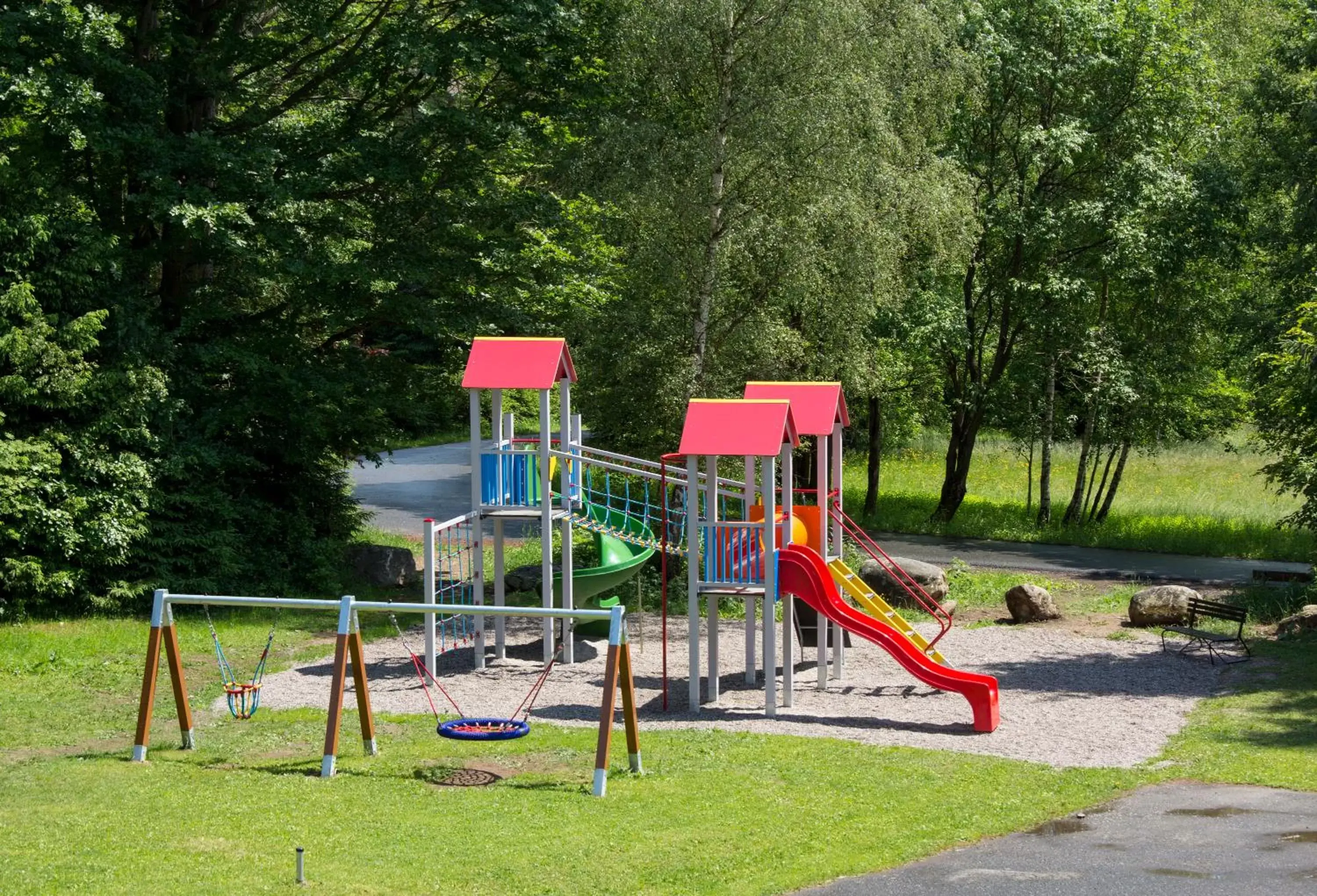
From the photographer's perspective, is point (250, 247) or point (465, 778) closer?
point (465, 778)

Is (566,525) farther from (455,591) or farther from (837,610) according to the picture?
(455,591)

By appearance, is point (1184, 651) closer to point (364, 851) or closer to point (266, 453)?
point (364, 851)

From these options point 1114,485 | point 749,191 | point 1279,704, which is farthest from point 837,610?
point 1114,485

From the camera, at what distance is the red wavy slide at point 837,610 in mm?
15469

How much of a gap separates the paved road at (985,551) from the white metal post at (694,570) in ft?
37.7

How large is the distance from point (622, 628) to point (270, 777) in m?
3.19

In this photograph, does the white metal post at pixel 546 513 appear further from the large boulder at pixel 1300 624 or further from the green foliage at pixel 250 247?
the large boulder at pixel 1300 624

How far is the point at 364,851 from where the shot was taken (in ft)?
32.9

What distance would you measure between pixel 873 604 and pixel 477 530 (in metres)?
5.05

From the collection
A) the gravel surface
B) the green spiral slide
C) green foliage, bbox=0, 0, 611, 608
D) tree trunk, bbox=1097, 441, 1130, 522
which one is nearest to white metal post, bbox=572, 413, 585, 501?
the green spiral slide

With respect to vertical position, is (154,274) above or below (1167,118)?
below

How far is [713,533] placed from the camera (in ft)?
52.4

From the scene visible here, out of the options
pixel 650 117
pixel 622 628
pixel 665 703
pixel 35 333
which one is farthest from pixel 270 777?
pixel 650 117

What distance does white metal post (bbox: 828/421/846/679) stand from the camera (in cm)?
1750
